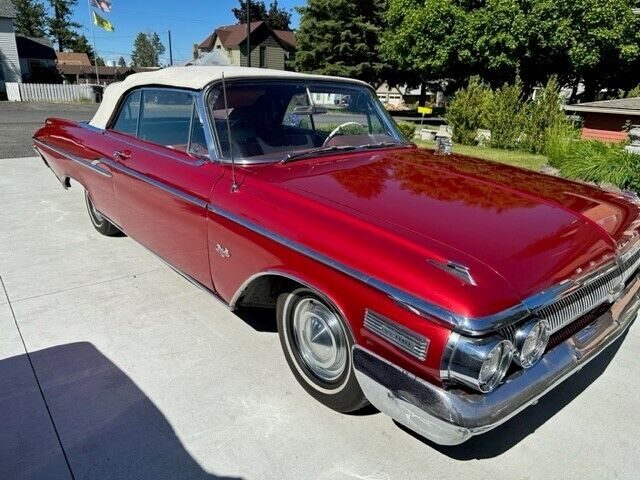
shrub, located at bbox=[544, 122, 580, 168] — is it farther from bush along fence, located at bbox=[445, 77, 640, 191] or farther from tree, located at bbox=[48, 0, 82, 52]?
tree, located at bbox=[48, 0, 82, 52]

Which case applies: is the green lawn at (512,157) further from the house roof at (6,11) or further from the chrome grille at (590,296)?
the house roof at (6,11)

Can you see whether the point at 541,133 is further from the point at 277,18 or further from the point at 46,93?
the point at 277,18

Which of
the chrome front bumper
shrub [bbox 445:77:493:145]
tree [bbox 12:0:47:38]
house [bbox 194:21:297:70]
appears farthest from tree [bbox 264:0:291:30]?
the chrome front bumper

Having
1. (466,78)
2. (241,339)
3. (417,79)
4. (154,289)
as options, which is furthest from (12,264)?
(417,79)

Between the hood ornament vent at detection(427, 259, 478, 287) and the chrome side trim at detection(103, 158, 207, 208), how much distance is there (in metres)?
1.48

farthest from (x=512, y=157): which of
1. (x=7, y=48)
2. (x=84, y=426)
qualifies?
(x=7, y=48)

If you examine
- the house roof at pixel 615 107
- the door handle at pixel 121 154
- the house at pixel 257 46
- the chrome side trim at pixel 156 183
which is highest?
the house at pixel 257 46

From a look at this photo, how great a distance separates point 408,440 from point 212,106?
2.18 meters

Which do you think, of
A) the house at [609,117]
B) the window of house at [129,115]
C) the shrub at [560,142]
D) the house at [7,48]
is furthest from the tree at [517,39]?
the house at [7,48]

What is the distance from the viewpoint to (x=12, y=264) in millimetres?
4027

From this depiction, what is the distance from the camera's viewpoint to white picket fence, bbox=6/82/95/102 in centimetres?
2698

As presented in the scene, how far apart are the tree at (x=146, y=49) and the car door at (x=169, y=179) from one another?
12338cm

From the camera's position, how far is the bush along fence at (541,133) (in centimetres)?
697

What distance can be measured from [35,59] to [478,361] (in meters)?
46.4
